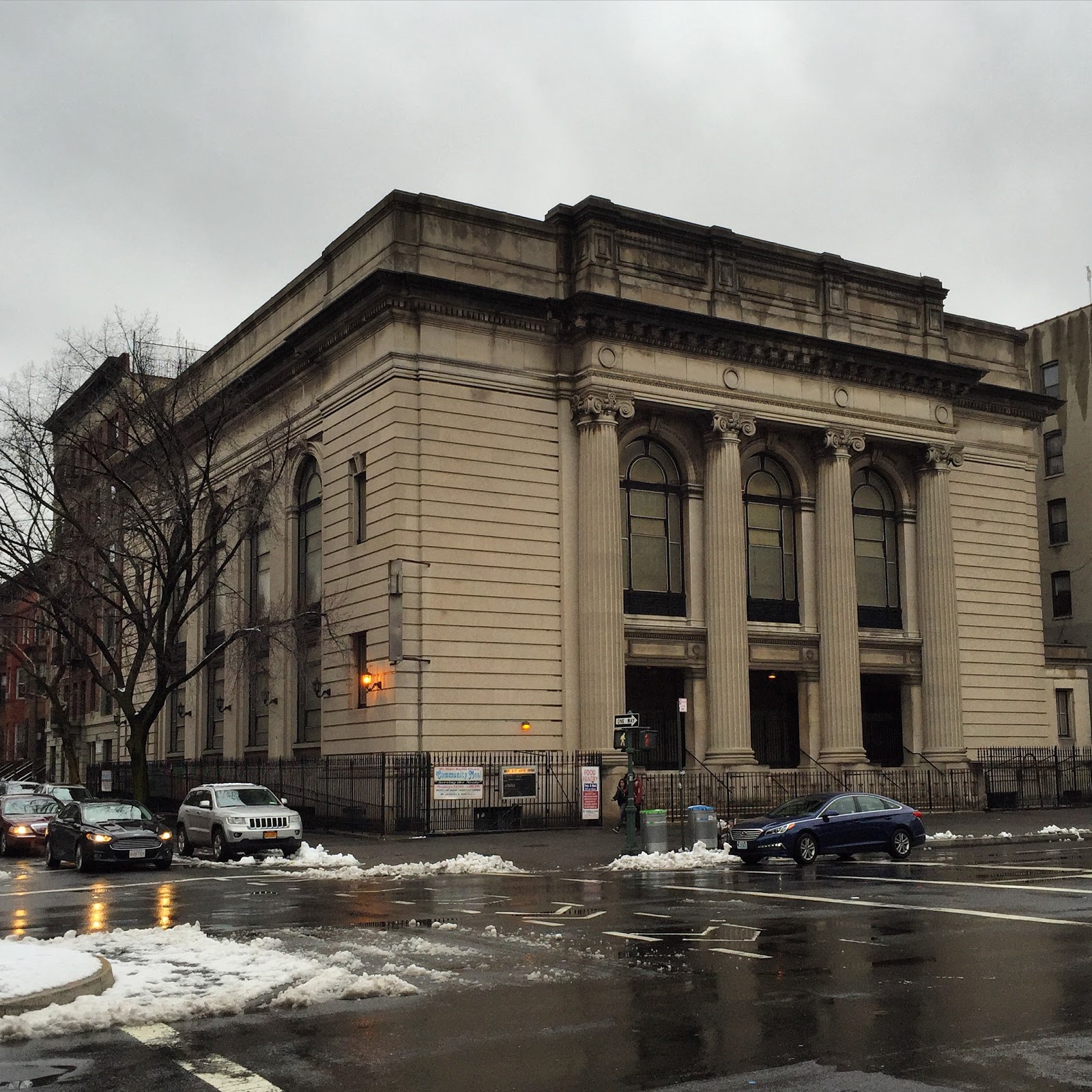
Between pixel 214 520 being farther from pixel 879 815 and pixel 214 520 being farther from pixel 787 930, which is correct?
pixel 787 930

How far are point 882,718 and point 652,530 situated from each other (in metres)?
12.9

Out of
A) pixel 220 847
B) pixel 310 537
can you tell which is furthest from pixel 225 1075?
pixel 310 537

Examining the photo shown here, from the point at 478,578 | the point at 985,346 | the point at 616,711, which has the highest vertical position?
the point at 985,346

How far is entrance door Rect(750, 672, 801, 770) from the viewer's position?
46.8 metres

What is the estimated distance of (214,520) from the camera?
4038 centimetres

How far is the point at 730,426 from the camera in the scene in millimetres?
42062

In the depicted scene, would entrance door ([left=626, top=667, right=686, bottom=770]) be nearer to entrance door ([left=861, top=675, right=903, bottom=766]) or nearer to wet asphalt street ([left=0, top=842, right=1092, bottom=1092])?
entrance door ([left=861, top=675, right=903, bottom=766])

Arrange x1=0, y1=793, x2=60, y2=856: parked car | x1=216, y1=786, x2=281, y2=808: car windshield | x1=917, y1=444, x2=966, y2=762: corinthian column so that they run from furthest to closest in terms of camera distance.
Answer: x1=917, y1=444, x2=966, y2=762: corinthian column → x1=0, y1=793, x2=60, y2=856: parked car → x1=216, y1=786, x2=281, y2=808: car windshield

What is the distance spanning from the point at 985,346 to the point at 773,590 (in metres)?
14.3

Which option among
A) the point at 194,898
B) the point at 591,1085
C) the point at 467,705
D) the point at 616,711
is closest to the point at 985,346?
the point at 616,711

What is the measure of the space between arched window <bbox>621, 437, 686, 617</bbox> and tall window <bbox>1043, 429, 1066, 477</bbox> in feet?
89.9

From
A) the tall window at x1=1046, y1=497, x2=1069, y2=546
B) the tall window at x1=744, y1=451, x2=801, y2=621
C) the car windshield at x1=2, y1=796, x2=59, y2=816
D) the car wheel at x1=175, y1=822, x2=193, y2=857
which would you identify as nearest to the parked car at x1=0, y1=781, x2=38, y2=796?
the car windshield at x1=2, y1=796, x2=59, y2=816

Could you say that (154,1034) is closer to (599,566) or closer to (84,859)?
(84,859)

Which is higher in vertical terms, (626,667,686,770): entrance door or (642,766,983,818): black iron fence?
(626,667,686,770): entrance door
